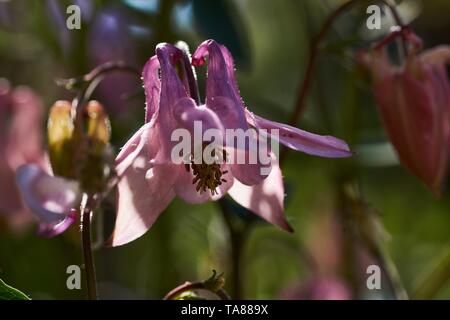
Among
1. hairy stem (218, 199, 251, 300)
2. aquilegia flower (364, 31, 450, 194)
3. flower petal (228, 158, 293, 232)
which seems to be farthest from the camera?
hairy stem (218, 199, 251, 300)

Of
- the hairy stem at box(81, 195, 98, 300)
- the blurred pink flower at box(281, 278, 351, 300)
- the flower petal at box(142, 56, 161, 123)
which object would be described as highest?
the flower petal at box(142, 56, 161, 123)

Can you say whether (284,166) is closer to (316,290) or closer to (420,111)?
(316,290)

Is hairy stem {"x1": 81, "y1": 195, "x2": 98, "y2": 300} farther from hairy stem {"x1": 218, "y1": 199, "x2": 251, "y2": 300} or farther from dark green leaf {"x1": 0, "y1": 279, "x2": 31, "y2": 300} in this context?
hairy stem {"x1": 218, "y1": 199, "x2": 251, "y2": 300}

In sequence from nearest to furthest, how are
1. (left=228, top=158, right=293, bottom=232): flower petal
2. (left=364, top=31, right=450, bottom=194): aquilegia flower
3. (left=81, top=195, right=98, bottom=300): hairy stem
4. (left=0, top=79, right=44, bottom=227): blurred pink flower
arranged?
(left=81, top=195, right=98, bottom=300): hairy stem → (left=228, top=158, right=293, bottom=232): flower petal → (left=364, top=31, right=450, bottom=194): aquilegia flower → (left=0, top=79, right=44, bottom=227): blurred pink flower

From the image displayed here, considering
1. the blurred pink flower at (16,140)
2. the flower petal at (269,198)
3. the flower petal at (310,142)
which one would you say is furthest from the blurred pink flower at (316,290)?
the flower petal at (310,142)

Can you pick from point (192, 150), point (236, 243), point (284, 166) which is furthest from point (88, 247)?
point (284, 166)

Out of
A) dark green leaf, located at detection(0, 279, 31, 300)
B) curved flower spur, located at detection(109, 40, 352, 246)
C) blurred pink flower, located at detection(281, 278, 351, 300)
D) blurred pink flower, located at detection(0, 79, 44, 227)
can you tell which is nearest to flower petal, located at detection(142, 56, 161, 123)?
curved flower spur, located at detection(109, 40, 352, 246)
